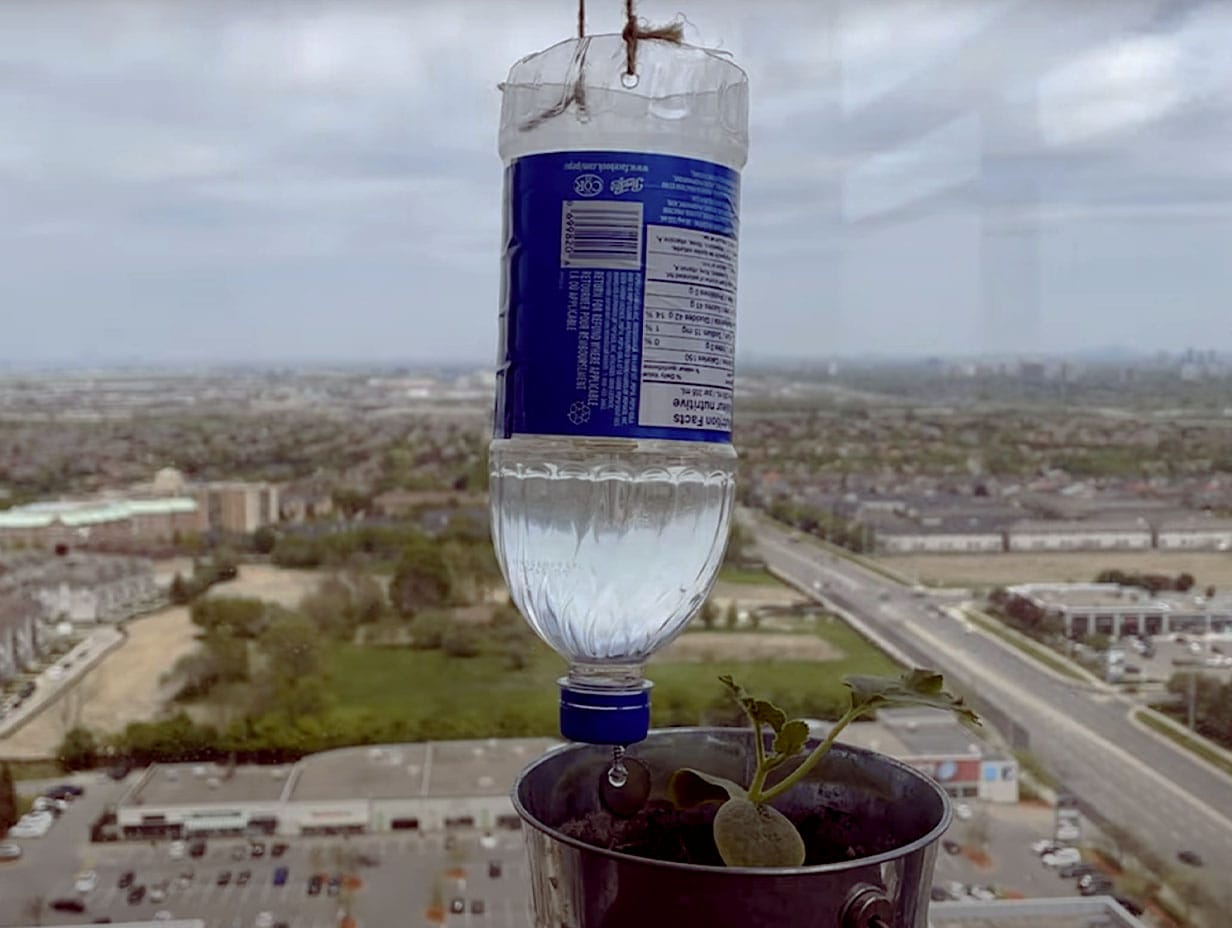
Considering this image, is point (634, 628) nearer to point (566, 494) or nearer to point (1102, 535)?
point (566, 494)

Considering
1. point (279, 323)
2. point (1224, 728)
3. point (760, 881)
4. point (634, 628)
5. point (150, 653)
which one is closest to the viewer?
point (760, 881)

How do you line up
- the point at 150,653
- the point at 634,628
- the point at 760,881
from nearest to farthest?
the point at 760,881, the point at 634,628, the point at 150,653

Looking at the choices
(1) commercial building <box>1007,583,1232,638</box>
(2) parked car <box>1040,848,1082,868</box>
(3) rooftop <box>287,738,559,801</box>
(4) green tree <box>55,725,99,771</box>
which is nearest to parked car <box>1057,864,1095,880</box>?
(2) parked car <box>1040,848,1082,868</box>

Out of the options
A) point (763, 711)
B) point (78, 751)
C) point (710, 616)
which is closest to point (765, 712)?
point (763, 711)

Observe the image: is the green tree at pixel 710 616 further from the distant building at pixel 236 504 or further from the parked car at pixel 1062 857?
the distant building at pixel 236 504

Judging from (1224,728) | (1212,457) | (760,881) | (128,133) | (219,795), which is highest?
(128,133)

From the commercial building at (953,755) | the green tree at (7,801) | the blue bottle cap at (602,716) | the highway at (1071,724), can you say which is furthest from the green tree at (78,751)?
the blue bottle cap at (602,716)

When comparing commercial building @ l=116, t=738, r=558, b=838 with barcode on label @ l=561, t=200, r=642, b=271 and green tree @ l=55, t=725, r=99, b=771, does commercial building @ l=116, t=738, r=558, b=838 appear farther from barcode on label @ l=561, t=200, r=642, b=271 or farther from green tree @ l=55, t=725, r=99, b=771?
barcode on label @ l=561, t=200, r=642, b=271

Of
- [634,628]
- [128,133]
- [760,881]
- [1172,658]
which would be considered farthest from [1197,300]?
[128,133]
